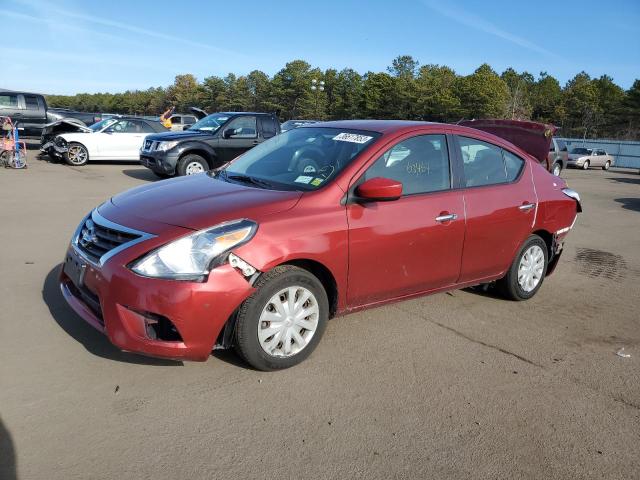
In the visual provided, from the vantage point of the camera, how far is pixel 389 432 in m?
2.87

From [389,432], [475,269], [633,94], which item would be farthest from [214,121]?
[633,94]

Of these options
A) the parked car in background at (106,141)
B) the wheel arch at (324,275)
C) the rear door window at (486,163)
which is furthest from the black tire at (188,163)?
the wheel arch at (324,275)

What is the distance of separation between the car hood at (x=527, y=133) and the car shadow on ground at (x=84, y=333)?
623 cm

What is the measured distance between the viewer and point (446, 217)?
13.6 feet

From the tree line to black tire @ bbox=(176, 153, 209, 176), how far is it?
58.1 metres

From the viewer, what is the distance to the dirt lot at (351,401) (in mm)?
2592

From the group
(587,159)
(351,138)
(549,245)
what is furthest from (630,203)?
(587,159)

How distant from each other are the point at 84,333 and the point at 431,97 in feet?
236

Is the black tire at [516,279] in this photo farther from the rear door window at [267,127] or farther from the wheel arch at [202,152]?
the rear door window at [267,127]

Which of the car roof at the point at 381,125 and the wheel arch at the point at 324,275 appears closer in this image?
the wheel arch at the point at 324,275

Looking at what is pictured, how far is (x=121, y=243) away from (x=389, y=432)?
197 cm

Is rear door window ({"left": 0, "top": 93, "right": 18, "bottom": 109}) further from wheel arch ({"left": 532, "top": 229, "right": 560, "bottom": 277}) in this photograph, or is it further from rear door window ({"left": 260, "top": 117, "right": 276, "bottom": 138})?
wheel arch ({"left": 532, "top": 229, "right": 560, "bottom": 277})

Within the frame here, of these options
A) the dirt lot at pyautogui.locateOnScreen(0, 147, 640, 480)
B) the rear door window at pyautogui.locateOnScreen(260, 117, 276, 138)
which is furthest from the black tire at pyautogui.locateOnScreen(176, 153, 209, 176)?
the dirt lot at pyautogui.locateOnScreen(0, 147, 640, 480)

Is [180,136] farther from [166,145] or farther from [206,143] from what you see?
[206,143]
